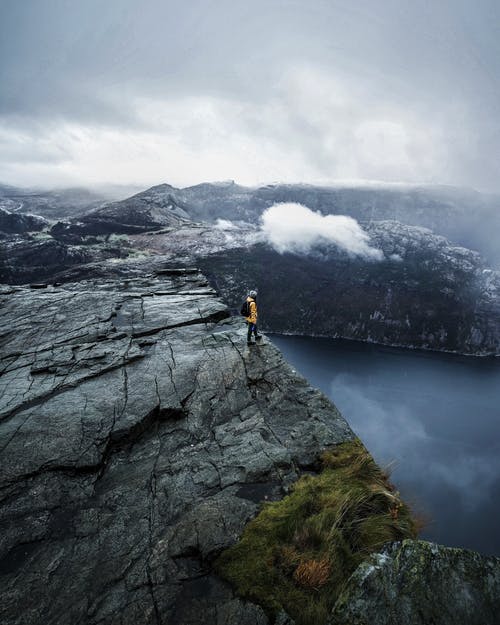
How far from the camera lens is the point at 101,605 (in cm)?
723

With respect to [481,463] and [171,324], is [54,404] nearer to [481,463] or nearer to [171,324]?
[171,324]

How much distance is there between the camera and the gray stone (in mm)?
5582

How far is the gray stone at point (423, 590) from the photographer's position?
5.58 meters

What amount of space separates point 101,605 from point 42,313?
2350 cm

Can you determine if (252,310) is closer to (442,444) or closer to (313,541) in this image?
(313,541)

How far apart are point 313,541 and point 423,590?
108 inches

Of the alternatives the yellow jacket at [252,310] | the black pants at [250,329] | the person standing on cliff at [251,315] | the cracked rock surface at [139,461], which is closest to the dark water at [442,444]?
the black pants at [250,329]

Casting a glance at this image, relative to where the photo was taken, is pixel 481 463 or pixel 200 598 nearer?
pixel 200 598

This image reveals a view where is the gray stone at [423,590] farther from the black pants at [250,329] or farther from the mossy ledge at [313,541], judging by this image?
the black pants at [250,329]

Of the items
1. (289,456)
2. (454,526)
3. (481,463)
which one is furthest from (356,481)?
(481,463)

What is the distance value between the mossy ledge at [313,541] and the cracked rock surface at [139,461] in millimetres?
478

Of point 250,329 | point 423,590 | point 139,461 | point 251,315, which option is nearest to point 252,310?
point 251,315

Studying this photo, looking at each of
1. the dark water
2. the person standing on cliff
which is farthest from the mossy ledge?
the dark water

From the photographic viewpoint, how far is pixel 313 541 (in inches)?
316
